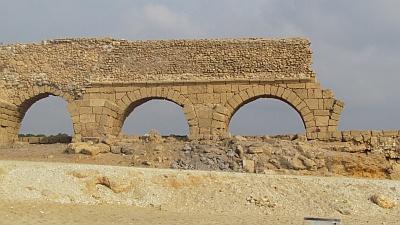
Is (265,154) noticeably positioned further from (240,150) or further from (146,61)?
(146,61)

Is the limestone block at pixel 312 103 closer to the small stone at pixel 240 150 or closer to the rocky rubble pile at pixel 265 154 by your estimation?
the rocky rubble pile at pixel 265 154

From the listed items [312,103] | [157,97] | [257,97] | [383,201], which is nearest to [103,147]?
[157,97]

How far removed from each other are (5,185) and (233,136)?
8.75 metres

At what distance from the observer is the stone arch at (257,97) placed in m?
19.5

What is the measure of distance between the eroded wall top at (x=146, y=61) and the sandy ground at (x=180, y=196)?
301 inches

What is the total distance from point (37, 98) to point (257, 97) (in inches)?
322

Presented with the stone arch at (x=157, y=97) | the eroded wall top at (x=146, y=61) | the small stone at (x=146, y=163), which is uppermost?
the eroded wall top at (x=146, y=61)

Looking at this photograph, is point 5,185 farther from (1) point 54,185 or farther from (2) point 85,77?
(2) point 85,77

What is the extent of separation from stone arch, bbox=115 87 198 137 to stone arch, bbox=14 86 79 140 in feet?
5.44

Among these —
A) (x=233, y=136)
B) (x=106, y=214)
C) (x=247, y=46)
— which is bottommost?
(x=106, y=214)

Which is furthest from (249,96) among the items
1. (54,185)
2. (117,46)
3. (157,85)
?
(54,185)

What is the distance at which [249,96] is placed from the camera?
1981cm

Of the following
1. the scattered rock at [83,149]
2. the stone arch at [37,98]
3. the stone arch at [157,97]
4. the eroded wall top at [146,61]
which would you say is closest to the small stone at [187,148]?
the stone arch at [157,97]

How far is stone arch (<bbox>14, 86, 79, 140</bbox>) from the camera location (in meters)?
20.5
